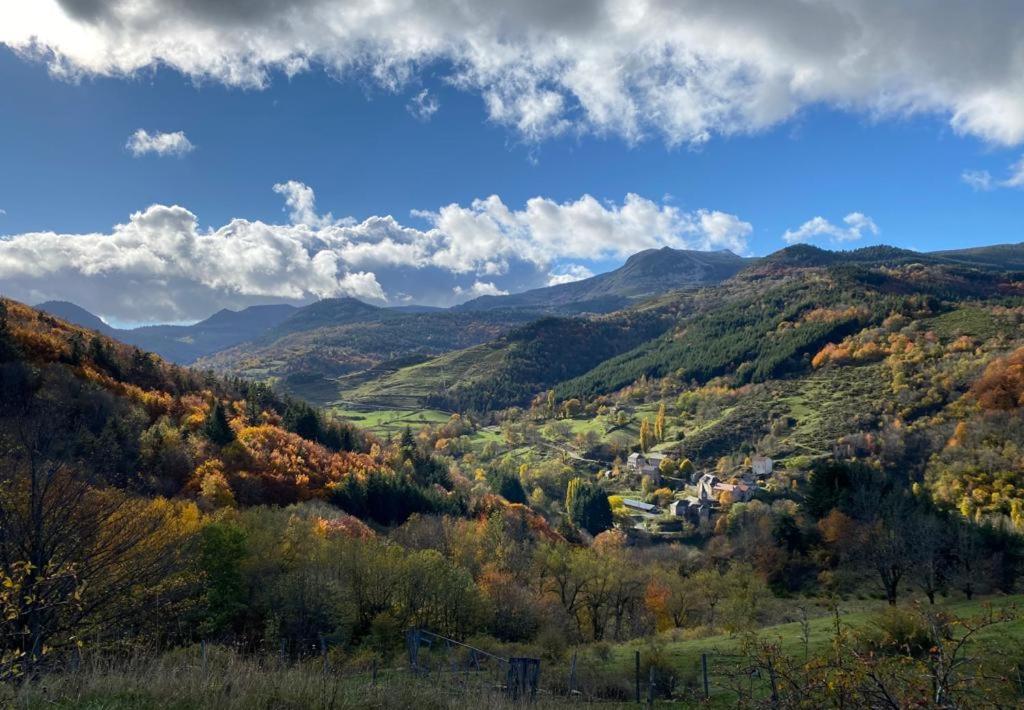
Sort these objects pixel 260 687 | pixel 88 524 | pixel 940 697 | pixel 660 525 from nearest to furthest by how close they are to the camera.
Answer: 1. pixel 940 697
2. pixel 260 687
3. pixel 88 524
4. pixel 660 525

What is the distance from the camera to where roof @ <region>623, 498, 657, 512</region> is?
136575 mm

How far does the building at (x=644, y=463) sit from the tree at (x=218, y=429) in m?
123

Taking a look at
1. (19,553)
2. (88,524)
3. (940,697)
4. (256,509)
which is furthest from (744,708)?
(256,509)

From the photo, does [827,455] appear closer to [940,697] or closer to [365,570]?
[365,570]

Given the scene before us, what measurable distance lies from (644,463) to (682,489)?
1890 centimetres

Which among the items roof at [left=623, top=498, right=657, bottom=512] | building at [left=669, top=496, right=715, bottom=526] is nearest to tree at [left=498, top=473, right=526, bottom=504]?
roof at [left=623, top=498, right=657, bottom=512]

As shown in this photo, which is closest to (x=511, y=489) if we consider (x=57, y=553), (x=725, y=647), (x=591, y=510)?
(x=591, y=510)

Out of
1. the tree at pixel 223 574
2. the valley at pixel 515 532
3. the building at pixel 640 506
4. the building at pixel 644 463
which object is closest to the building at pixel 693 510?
the valley at pixel 515 532

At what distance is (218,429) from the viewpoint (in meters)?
70.9

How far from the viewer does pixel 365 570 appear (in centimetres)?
3800

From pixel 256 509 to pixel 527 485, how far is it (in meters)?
111

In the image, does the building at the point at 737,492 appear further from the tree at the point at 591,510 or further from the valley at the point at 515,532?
the tree at the point at 591,510

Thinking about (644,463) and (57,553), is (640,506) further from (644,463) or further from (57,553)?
(57,553)

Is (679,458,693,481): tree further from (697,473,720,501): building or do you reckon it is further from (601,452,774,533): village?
(697,473,720,501): building
